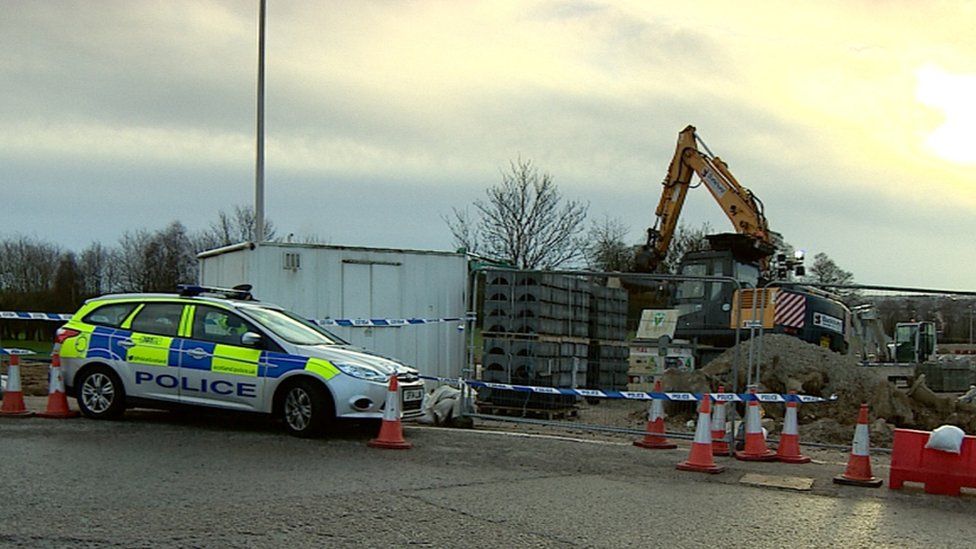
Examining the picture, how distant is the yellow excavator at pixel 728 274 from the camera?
50.5 ft

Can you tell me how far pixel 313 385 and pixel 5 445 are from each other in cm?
322

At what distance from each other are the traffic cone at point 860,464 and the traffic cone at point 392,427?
15.2 feet

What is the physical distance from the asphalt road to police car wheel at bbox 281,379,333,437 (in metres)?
0.22

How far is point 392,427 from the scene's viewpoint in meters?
10.6

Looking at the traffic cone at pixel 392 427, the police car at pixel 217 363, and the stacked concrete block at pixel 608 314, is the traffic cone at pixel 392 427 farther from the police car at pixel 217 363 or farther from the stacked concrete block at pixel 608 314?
the stacked concrete block at pixel 608 314

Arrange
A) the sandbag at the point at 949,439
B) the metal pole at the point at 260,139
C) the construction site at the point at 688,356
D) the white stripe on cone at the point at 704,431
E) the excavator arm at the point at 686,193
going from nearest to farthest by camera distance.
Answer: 1. the sandbag at the point at 949,439
2. the white stripe on cone at the point at 704,431
3. the construction site at the point at 688,356
4. the metal pole at the point at 260,139
5. the excavator arm at the point at 686,193

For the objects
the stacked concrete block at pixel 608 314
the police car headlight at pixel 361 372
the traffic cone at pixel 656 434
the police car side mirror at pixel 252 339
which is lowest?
the traffic cone at pixel 656 434

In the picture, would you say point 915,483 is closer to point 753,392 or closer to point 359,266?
point 753,392

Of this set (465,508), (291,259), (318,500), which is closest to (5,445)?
(318,500)

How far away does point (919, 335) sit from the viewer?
44.9 ft

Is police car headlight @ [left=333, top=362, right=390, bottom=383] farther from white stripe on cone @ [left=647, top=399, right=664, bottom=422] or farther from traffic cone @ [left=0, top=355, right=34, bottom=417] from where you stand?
traffic cone @ [left=0, top=355, right=34, bottom=417]

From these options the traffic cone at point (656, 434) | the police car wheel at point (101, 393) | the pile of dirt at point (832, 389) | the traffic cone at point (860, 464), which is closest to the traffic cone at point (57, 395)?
the police car wheel at point (101, 393)

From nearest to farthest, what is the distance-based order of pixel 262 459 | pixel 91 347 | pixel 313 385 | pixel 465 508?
pixel 465 508 < pixel 262 459 < pixel 313 385 < pixel 91 347

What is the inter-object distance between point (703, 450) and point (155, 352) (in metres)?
6.63
